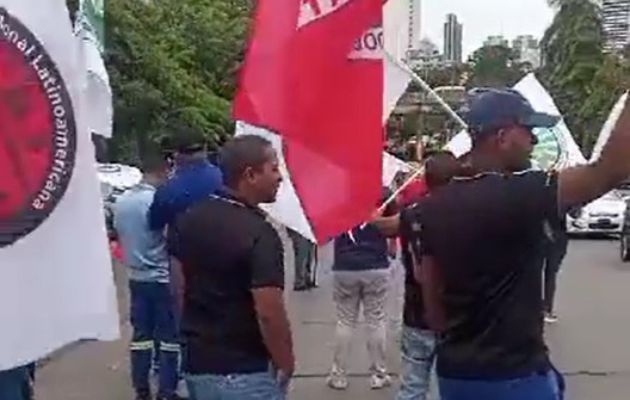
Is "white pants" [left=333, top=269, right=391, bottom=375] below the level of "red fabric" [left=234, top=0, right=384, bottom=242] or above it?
below

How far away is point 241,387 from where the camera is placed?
17.5 feet

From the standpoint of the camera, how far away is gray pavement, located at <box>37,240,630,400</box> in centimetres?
1028

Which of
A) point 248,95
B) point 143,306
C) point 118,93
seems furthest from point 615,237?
point 248,95

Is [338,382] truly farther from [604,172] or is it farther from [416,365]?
[604,172]

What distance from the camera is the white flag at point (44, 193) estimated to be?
4457 millimetres

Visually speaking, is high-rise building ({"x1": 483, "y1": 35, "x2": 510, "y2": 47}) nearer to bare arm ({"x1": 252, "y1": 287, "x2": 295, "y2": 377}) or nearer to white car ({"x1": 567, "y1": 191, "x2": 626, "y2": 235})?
white car ({"x1": 567, "y1": 191, "x2": 626, "y2": 235})

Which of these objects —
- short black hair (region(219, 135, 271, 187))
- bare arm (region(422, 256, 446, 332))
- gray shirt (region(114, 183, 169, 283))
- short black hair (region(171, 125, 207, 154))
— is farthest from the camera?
gray shirt (region(114, 183, 169, 283))

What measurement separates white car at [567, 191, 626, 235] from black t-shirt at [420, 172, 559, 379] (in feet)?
86.0

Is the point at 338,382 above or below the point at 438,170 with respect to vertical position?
below

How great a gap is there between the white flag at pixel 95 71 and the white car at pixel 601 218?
21464 mm

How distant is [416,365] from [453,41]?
67094 mm

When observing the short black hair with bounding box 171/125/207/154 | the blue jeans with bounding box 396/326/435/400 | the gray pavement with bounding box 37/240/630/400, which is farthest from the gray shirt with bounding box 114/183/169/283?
the blue jeans with bounding box 396/326/435/400

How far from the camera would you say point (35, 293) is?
4539 mm

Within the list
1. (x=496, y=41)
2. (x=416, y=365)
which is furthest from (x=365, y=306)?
(x=496, y=41)
